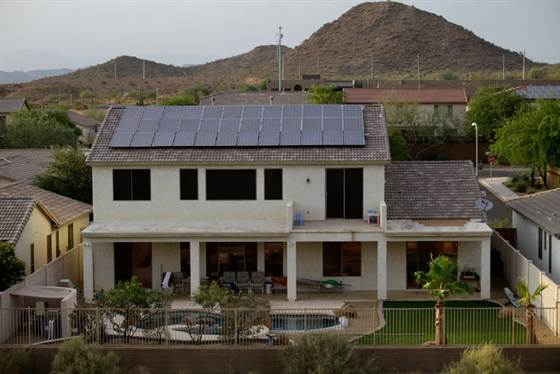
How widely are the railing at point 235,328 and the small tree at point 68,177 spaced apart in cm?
1719

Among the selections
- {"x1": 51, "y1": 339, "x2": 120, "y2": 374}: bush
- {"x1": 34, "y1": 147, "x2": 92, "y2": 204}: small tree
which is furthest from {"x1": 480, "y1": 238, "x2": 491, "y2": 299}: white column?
{"x1": 34, "y1": 147, "x2": 92, "y2": 204}: small tree

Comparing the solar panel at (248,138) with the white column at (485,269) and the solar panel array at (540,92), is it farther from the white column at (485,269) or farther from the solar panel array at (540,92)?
the solar panel array at (540,92)

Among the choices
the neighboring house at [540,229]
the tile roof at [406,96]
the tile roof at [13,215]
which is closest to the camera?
the tile roof at [13,215]

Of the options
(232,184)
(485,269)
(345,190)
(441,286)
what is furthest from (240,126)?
(441,286)

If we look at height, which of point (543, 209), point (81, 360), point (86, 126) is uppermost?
point (86, 126)

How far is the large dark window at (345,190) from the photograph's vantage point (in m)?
31.7

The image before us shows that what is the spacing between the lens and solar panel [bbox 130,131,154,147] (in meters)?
32.6

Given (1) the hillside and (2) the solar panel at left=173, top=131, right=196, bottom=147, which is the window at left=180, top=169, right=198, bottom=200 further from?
(1) the hillside

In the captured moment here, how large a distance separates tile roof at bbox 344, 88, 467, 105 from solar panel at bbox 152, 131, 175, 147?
165 ft

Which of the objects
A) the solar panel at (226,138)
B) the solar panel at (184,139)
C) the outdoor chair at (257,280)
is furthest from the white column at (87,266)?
the solar panel at (226,138)

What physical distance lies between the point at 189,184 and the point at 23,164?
1620cm

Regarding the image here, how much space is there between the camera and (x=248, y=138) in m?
32.7

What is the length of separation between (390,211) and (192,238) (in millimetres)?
6905

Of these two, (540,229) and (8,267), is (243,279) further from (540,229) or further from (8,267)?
(540,229)
